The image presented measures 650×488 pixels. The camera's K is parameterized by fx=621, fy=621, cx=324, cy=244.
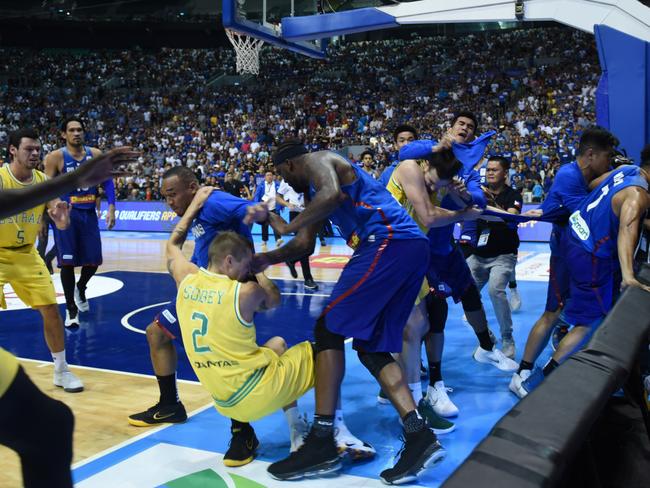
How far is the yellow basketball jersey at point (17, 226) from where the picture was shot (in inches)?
189

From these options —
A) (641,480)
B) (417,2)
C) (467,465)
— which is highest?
(417,2)

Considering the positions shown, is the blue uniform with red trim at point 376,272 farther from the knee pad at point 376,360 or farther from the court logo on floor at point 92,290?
the court logo on floor at point 92,290

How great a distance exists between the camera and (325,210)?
3219 millimetres

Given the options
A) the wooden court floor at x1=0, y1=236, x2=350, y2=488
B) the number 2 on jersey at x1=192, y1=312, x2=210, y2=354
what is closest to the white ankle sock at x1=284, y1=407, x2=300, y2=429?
the number 2 on jersey at x1=192, y1=312, x2=210, y2=354

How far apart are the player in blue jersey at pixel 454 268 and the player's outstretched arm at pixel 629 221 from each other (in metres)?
1.04

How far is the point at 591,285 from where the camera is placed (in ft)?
13.5

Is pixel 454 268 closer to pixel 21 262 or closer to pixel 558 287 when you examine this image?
pixel 558 287

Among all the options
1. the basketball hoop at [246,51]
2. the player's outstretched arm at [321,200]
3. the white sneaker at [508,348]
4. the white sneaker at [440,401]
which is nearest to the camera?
the player's outstretched arm at [321,200]

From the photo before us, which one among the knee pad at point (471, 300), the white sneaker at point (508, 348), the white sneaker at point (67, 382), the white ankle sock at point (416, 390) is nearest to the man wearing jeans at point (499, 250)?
the white sneaker at point (508, 348)

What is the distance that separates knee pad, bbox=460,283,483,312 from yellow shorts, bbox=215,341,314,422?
2185 mm

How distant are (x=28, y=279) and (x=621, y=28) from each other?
6.28 metres

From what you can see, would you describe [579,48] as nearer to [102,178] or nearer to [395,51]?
[395,51]

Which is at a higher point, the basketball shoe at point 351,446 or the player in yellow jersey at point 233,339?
the player in yellow jersey at point 233,339

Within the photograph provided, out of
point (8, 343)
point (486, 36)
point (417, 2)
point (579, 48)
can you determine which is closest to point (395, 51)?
point (486, 36)
